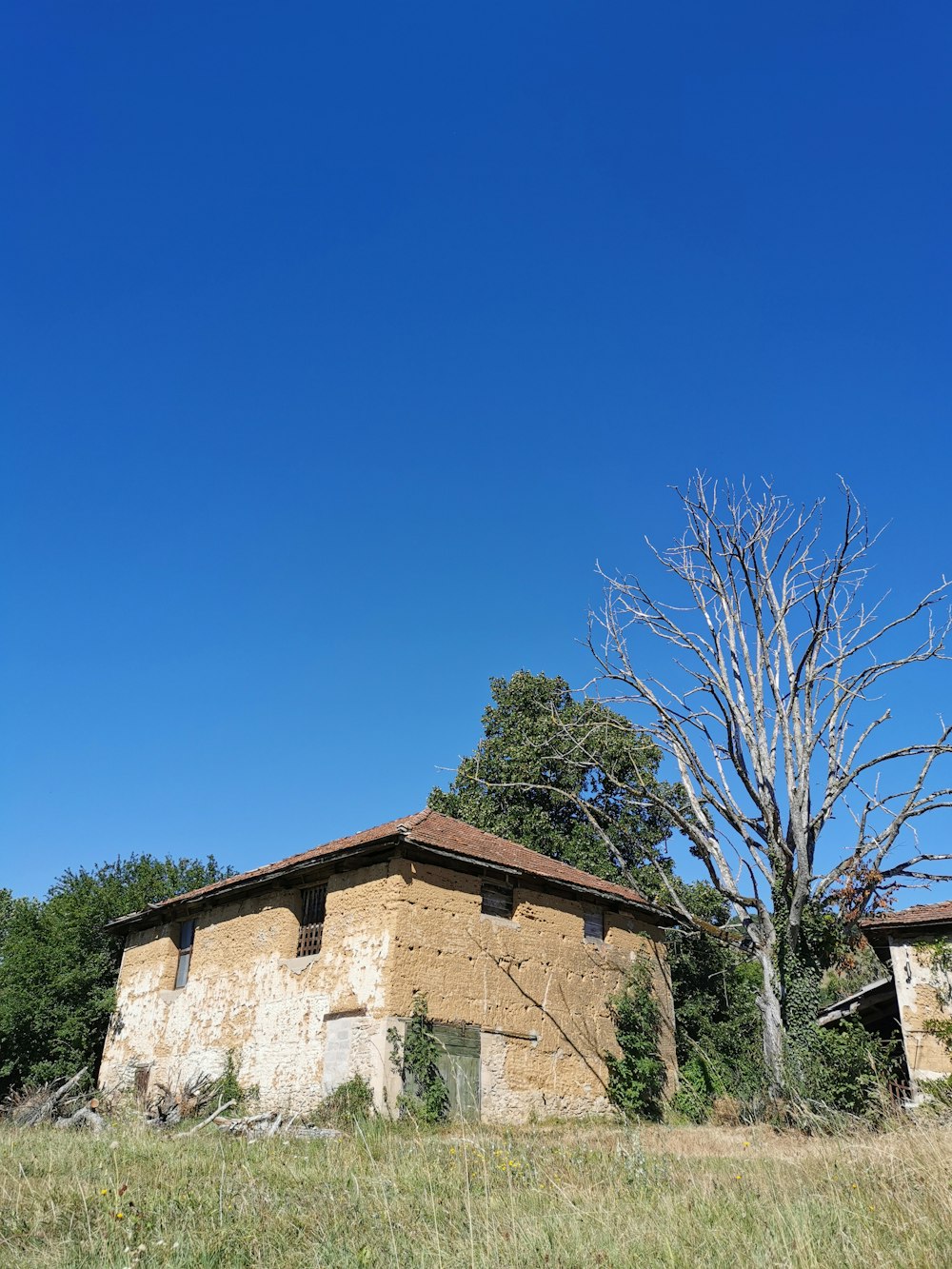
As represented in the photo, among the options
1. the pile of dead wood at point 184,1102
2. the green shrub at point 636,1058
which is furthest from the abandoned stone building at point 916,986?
the pile of dead wood at point 184,1102

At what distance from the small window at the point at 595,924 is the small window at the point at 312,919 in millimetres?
6082

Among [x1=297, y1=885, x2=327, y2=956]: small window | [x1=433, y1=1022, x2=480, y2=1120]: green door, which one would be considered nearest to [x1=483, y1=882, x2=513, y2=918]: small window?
[x1=433, y1=1022, x2=480, y2=1120]: green door

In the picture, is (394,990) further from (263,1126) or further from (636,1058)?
(636,1058)

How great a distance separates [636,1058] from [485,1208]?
14808 millimetres

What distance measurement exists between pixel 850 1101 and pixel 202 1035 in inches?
526

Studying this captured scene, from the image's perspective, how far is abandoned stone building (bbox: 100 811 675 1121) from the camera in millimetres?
16312

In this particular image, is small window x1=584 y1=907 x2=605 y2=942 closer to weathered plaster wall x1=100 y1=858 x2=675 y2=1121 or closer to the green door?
weathered plaster wall x1=100 y1=858 x2=675 y2=1121

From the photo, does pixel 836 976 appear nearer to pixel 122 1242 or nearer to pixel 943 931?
pixel 943 931

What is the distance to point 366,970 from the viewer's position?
16266 mm

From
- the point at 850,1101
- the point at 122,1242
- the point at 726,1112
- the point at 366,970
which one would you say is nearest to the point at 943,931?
the point at 850,1101

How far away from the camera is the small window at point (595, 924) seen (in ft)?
67.0

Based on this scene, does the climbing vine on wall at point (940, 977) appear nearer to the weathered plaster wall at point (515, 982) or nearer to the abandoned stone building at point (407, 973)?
the abandoned stone building at point (407, 973)

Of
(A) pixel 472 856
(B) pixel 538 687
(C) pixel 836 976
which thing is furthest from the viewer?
(B) pixel 538 687

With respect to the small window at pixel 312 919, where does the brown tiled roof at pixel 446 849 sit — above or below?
above
